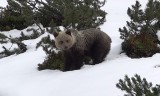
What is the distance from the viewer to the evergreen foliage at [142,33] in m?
10.3

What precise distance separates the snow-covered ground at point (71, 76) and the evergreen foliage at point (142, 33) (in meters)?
0.33

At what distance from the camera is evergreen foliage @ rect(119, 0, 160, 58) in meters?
10.3

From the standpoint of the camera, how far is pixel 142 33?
418 inches

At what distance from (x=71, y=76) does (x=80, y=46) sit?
1.09 metres

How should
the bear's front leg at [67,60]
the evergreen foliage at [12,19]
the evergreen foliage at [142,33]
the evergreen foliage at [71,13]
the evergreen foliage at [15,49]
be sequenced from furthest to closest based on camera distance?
1. the evergreen foliage at [12,19]
2. the evergreen foliage at [15,49]
3. the evergreen foliage at [71,13]
4. the evergreen foliage at [142,33]
5. the bear's front leg at [67,60]

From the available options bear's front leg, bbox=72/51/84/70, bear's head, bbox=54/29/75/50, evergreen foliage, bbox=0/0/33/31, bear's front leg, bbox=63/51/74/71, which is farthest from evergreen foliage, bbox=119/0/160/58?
evergreen foliage, bbox=0/0/33/31

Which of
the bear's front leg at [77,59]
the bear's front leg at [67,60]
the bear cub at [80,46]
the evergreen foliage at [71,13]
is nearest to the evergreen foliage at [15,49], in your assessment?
the evergreen foliage at [71,13]

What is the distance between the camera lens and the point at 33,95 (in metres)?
8.80

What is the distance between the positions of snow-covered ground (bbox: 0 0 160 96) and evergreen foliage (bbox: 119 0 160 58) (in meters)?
0.33

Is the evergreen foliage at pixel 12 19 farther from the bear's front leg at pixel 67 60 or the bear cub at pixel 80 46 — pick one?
the bear's front leg at pixel 67 60

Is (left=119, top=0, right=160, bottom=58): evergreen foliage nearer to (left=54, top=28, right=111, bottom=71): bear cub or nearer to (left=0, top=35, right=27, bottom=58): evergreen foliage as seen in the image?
(left=54, top=28, right=111, bottom=71): bear cub

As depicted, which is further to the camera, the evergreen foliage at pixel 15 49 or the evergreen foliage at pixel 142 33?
the evergreen foliage at pixel 15 49

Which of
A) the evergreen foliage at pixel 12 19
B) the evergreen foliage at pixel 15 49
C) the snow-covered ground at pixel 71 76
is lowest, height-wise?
the snow-covered ground at pixel 71 76

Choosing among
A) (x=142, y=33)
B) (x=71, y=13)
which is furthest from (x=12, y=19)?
(x=142, y=33)
